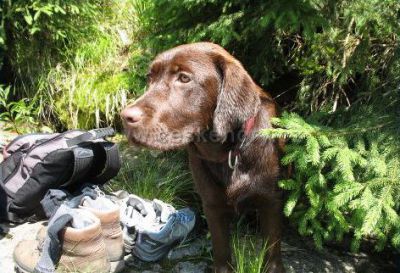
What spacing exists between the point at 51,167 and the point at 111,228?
750 mm

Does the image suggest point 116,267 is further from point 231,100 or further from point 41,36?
point 41,36

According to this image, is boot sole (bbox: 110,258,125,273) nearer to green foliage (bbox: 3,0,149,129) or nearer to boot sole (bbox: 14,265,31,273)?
boot sole (bbox: 14,265,31,273)

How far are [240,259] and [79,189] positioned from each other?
1509 mm

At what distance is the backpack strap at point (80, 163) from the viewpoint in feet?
11.6

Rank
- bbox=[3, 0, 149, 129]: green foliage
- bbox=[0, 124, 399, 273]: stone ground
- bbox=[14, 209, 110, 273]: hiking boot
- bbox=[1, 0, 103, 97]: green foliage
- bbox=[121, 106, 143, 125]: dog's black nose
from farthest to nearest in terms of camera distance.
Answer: bbox=[1, 0, 103, 97]: green foliage → bbox=[3, 0, 149, 129]: green foliage → bbox=[0, 124, 399, 273]: stone ground → bbox=[14, 209, 110, 273]: hiking boot → bbox=[121, 106, 143, 125]: dog's black nose

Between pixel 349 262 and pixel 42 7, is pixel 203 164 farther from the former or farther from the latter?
pixel 42 7

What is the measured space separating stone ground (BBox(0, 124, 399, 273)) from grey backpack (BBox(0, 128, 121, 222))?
248mm

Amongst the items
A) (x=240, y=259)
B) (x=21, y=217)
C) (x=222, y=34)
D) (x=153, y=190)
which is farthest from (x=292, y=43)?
(x=21, y=217)

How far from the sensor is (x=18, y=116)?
18.3 feet

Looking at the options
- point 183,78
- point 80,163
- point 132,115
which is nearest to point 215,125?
point 183,78

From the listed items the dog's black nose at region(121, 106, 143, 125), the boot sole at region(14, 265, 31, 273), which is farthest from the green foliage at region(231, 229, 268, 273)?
the boot sole at region(14, 265, 31, 273)

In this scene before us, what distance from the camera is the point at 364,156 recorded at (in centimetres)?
269

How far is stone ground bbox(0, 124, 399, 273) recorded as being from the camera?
3332mm

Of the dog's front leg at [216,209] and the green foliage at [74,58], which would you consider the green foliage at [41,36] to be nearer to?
the green foliage at [74,58]
